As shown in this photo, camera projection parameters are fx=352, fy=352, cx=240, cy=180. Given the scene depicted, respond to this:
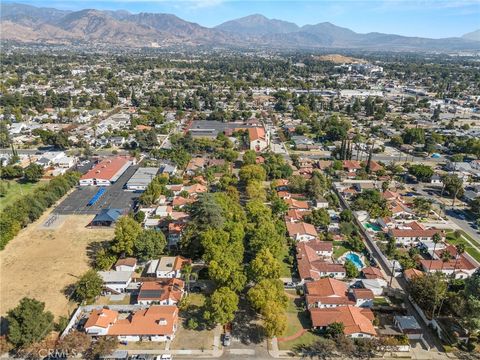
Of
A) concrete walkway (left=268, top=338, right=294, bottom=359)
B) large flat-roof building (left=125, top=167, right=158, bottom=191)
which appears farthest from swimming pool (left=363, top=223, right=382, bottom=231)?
large flat-roof building (left=125, top=167, right=158, bottom=191)

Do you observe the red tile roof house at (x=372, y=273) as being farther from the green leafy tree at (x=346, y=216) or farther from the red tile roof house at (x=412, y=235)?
the green leafy tree at (x=346, y=216)

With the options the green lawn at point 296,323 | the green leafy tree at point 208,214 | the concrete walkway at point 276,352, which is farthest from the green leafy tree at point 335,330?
the green leafy tree at point 208,214

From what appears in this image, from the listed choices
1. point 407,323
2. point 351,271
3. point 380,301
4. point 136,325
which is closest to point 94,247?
point 136,325

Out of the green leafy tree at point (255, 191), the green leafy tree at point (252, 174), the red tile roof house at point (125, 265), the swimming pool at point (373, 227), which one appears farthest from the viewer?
the green leafy tree at point (252, 174)

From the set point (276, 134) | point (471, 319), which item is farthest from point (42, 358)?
point (276, 134)

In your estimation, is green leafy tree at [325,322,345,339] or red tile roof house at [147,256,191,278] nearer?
green leafy tree at [325,322,345,339]

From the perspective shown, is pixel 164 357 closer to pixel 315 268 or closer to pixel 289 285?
pixel 289 285

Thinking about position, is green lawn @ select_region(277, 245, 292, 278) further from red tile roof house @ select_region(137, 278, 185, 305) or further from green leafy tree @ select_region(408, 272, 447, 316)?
green leafy tree @ select_region(408, 272, 447, 316)
